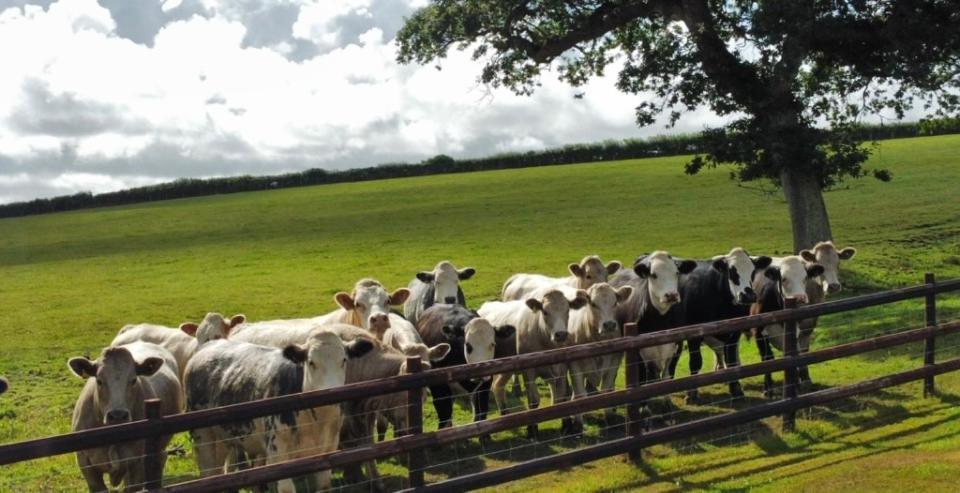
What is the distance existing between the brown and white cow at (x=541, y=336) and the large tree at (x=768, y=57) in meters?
11.9

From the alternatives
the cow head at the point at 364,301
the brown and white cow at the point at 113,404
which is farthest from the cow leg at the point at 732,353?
the brown and white cow at the point at 113,404

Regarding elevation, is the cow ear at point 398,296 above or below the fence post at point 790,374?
above

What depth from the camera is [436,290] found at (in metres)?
18.6

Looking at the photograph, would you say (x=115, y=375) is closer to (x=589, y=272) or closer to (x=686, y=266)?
(x=589, y=272)

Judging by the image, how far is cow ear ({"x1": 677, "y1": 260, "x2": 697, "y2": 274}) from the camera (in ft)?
52.4

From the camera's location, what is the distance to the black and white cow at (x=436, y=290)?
18.6m

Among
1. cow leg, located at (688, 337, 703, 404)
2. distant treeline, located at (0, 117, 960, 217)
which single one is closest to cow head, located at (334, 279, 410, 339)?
cow leg, located at (688, 337, 703, 404)

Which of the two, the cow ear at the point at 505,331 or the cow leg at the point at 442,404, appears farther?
the cow ear at the point at 505,331

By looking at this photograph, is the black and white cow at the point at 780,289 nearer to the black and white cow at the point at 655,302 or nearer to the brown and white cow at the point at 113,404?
the black and white cow at the point at 655,302

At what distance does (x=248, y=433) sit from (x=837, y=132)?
66.6 ft

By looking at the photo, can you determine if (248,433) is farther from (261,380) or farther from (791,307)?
(791,307)

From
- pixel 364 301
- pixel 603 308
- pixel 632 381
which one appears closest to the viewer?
pixel 632 381

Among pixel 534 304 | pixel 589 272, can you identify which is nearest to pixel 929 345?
pixel 534 304

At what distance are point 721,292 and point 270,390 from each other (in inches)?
349
